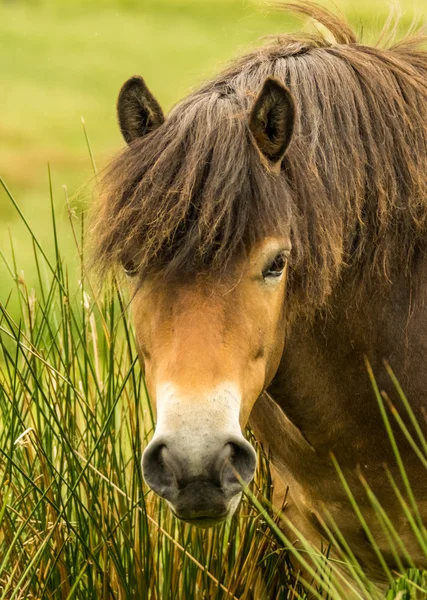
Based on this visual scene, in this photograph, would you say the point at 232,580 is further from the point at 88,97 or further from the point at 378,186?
the point at 88,97

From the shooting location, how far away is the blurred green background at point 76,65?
13656 mm

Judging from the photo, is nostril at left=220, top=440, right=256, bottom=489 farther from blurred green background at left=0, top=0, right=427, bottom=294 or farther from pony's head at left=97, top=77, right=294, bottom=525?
blurred green background at left=0, top=0, right=427, bottom=294

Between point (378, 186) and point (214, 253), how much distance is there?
59cm

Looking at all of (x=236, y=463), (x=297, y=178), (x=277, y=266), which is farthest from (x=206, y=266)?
(x=236, y=463)

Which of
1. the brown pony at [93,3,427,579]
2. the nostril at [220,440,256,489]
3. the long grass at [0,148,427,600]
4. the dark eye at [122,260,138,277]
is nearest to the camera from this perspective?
the nostril at [220,440,256,489]

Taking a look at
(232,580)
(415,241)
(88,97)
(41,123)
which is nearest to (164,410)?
(415,241)

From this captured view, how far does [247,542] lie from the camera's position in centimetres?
323

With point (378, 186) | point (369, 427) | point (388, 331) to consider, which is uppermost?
point (378, 186)

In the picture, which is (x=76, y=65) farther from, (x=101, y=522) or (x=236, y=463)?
(x=236, y=463)

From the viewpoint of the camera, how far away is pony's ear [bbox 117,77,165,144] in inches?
102

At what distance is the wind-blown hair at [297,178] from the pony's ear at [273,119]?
0.12 ft

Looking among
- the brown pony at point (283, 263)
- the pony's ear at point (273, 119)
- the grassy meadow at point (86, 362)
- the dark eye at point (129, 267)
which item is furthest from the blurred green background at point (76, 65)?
the pony's ear at point (273, 119)

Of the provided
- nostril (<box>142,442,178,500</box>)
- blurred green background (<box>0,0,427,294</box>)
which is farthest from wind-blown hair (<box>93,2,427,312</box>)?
blurred green background (<box>0,0,427,294</box>)

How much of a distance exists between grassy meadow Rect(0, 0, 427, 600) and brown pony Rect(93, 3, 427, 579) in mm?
188
